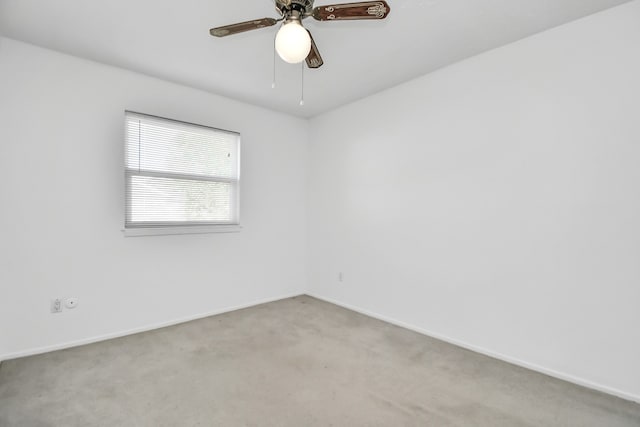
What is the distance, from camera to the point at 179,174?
3316mm

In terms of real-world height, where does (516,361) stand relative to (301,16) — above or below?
below

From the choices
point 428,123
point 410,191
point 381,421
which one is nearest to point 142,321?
point 381,421

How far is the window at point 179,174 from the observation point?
3.05 meters

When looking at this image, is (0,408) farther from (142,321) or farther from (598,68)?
(598,68)

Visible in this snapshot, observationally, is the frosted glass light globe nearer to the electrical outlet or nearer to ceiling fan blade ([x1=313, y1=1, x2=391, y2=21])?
ceiling fan blade ([x1=313, y1=1, x2=391, y2=21])

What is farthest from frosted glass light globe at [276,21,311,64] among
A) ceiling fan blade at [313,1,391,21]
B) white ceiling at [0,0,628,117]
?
white ceiling at [0,0,628,117]

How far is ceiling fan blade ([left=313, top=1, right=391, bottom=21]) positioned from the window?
229 centimetres

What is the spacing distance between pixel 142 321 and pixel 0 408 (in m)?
1.28

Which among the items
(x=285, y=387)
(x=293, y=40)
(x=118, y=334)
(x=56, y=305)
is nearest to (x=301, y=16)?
(x=293, y=40)

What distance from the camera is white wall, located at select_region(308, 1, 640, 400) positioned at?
206 centimetres

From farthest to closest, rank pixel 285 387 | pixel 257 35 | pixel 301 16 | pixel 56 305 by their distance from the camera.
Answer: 1. pixel 56 305
2. pixel 257 35
3. pixel 285 387
4. pixel 301 16

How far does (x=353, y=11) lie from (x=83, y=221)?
289 cm

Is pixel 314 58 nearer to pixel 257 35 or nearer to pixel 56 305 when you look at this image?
pixel 257 35

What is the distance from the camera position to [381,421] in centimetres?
179
